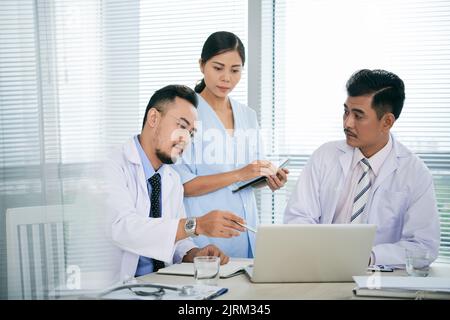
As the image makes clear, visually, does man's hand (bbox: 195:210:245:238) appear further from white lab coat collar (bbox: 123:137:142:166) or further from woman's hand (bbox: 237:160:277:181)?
woman's hand (bbox: 237:160:277:181)

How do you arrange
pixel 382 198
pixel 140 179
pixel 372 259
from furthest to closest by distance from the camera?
1. pixel 382 198
2. pixel 140 179
3. pixel 372 259

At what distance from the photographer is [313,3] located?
8.77ft

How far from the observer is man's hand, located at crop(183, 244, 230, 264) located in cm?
191

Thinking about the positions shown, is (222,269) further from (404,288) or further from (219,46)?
(219,46)

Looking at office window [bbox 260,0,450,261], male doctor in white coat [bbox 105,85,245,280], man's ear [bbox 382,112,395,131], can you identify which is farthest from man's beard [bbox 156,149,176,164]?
man's ear [bbox 382,112,395,131]

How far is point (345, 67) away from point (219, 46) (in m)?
0.63

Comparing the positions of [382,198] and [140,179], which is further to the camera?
[382,198]

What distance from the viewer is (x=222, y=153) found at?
2600mm

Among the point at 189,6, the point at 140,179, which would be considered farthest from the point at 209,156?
the point at 189,6

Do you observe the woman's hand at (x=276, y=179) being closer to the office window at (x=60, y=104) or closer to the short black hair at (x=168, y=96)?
the short black hair at (x=168, y=96)

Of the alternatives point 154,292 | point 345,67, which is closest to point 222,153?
point 345,67

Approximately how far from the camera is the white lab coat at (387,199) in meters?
2.14
